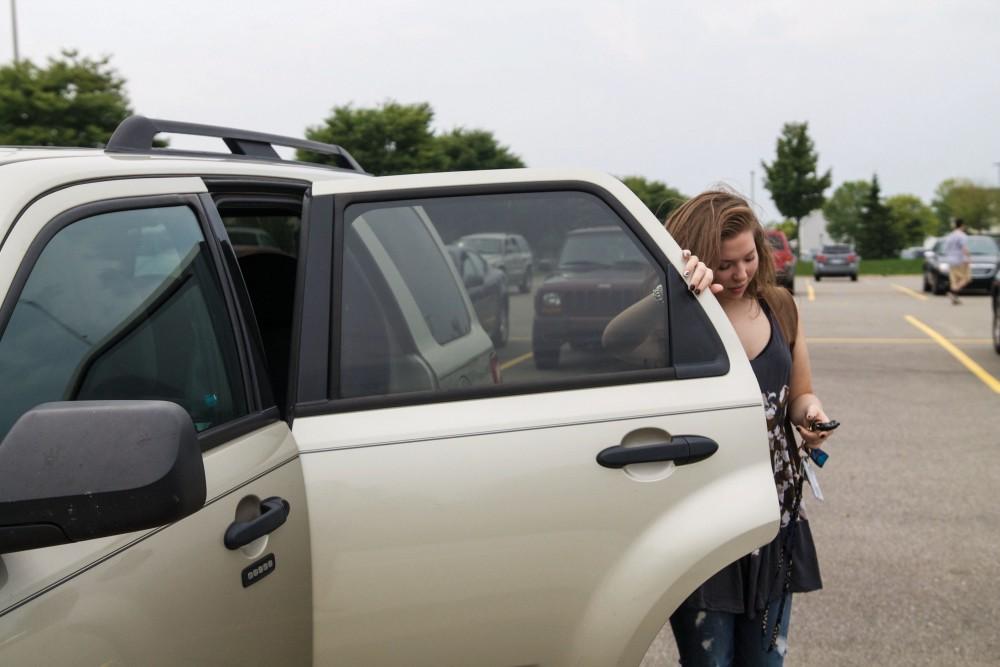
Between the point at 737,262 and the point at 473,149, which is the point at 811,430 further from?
the point at 473,149

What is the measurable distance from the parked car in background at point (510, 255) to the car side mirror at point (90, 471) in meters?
1.08

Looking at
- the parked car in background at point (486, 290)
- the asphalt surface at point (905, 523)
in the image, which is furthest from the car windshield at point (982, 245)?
the parked car in background at point (486, 290)

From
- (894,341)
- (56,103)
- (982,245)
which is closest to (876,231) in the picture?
(982,245)

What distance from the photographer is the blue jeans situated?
8.54 feet

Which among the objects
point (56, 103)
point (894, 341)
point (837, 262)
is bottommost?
point (894, 341)

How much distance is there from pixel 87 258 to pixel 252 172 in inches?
28.4

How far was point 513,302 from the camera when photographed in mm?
2424

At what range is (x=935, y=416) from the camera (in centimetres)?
898

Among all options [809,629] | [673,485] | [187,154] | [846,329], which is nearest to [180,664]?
[673,485]

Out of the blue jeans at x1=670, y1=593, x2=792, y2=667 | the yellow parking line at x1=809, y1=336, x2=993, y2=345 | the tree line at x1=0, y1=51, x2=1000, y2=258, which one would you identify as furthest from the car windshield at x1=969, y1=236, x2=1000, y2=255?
the blue jeans at x1=670, y1=593, x2=792, y2=667

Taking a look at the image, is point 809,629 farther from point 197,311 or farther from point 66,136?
point 66,136

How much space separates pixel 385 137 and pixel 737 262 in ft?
146

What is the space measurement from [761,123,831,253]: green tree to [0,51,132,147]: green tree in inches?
1959

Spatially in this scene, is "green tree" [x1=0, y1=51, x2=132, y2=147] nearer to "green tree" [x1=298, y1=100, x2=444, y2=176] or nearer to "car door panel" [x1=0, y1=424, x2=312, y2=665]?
"green tree" [x1=298, y1=100, x2=444, y2=176]
